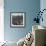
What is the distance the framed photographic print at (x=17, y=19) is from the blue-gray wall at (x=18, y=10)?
5.0 inches

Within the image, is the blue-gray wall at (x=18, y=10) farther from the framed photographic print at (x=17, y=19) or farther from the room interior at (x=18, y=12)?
the framed photographic print at (x=17, y=19)

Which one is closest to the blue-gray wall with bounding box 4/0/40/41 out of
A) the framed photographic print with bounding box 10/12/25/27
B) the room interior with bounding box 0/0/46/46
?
the room interior with bounding box 0/0/46/46

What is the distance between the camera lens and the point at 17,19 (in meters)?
5.84

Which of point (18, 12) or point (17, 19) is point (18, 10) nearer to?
point (18, 12)

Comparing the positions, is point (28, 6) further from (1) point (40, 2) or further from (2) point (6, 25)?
(2) point (6, 25)

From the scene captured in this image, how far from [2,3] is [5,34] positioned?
4.30ft

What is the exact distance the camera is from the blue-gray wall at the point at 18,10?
5.78 m

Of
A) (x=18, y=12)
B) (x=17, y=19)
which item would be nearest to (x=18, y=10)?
(x=18, y=12)

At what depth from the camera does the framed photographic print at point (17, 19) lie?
5.81 metres

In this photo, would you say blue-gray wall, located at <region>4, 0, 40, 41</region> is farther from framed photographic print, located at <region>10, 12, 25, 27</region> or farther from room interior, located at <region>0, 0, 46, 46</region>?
framed photographic print, located at <region>10, 12, 25, 27</region>

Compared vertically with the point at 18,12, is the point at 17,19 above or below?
below

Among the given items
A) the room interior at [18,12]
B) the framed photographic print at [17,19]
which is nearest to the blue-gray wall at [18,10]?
the room interior at [18,12]

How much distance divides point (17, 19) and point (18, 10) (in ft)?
1.25

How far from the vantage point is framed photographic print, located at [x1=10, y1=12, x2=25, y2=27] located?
5.81 meters
